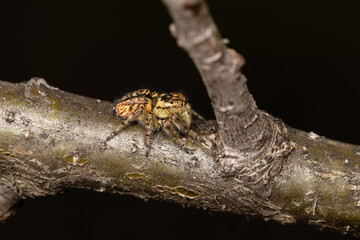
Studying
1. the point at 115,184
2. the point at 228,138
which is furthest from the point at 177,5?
the point at 115,184

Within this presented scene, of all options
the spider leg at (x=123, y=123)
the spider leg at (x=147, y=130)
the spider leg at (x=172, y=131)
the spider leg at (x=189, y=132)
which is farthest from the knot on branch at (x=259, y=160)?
the spider leg at (x=123, y=123)

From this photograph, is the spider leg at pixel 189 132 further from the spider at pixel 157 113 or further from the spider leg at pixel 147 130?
the spider leg at pixel 147 130

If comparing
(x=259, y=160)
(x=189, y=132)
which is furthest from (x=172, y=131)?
(x=259, y=160)

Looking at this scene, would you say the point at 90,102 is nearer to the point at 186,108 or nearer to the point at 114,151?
the point at 114,151

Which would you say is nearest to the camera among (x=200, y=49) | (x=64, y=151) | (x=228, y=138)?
(x=200, y=49)

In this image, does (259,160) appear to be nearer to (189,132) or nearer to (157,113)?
(189,132)
